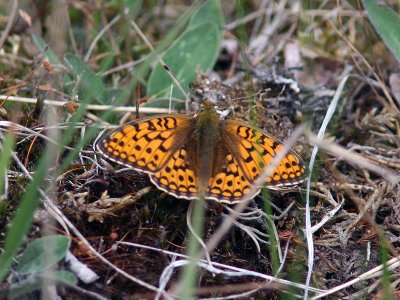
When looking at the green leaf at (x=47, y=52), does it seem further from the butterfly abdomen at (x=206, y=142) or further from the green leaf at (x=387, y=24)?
the green leaf at (x=387, y=24)

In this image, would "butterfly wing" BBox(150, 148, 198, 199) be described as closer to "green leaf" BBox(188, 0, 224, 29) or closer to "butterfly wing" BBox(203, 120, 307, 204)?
"butterfly wing" BBox(203, 120, 307, 204)

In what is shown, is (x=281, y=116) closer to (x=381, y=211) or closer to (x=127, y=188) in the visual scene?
(x=381, y=211)

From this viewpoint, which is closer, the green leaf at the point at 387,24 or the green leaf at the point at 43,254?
the green leaf at the point at 43,254

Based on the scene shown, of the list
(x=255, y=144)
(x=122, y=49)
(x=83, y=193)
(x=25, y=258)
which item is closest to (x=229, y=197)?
(x=255, y=144)

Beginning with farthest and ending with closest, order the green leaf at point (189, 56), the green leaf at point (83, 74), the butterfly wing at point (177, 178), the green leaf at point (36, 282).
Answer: the green leaf at point (189, 56), the green leaf at point (83, 74), the butterfly wing at point (177, 178), the green leaf at point (36, 282)

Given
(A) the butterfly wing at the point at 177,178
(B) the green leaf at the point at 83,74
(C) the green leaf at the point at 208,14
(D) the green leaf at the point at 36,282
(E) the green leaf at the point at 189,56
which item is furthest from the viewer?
(C) the green leaf at the point at 208,14

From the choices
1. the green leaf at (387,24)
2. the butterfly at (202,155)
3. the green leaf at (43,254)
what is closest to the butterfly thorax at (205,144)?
the butterfly at (202,155)

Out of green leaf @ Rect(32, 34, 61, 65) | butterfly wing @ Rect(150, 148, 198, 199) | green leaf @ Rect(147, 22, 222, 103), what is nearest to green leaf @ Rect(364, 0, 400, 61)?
green leaf @ Rect(147, 22, 222, 103)
